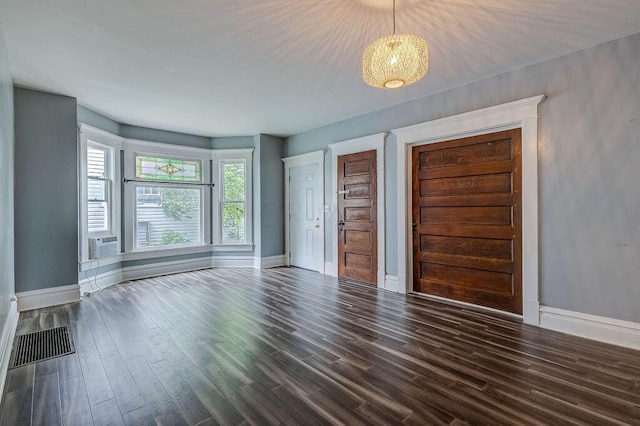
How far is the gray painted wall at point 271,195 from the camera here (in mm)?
6070

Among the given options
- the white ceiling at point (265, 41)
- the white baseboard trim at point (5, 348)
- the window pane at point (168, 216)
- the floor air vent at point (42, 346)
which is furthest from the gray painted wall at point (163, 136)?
the floor air vent at point (42, 346)

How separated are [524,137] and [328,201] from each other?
10.00ft

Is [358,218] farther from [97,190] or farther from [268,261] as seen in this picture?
[97,190]

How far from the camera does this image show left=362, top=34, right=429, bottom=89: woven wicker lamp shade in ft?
6.75

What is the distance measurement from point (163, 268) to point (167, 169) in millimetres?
1815

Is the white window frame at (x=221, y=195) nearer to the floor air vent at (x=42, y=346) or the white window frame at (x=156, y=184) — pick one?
the white window frame at (x=156, y=184)

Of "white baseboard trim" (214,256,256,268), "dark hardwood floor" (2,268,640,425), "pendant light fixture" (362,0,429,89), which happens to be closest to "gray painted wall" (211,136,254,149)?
"white baseboard trim" (214,256,256,268)

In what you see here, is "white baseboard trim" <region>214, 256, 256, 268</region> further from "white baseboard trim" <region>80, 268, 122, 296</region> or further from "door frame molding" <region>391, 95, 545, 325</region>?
"door frame molding" <region>391, 95, 545, 325</region>

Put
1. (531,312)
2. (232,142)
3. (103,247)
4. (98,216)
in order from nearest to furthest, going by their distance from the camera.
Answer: (531,312)
(103,247)
(98,216)
(232,142)

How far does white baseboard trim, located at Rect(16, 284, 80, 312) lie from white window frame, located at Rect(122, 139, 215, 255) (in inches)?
49.9

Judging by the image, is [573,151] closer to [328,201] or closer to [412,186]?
[412,186]

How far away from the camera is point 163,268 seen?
18.5 feet

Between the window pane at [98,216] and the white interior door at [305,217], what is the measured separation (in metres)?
3.12

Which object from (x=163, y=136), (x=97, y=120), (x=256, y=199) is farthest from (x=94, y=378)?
(x=163, y=136)
